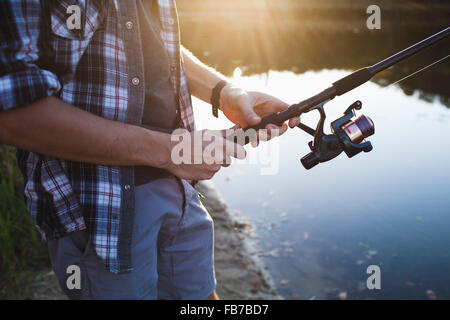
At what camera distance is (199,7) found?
23312mm

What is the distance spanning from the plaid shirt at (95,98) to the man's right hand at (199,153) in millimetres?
178

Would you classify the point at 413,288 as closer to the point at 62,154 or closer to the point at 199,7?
the point at 62,154

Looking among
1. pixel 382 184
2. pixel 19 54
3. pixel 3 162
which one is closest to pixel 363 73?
pixel 19 54

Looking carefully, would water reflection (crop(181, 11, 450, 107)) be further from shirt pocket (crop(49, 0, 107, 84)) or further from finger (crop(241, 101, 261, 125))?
shirt pocket (crop(49, 0, 107, 84))

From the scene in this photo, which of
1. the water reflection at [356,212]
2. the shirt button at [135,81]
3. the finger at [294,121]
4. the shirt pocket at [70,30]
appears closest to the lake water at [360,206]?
the water reflection at [356,212]

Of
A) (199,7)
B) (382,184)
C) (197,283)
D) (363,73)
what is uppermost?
(199,7)

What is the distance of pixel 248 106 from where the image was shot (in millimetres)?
1639

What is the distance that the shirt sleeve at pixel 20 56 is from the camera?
97cm

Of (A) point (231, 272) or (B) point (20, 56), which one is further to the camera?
(A) point (231, 272)

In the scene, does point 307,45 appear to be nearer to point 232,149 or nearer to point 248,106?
point 248,106

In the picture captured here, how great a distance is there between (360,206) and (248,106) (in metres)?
3.86

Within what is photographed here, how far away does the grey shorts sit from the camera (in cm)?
139

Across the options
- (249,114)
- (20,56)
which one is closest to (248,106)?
(249,114)

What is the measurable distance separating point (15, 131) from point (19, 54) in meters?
0.22
